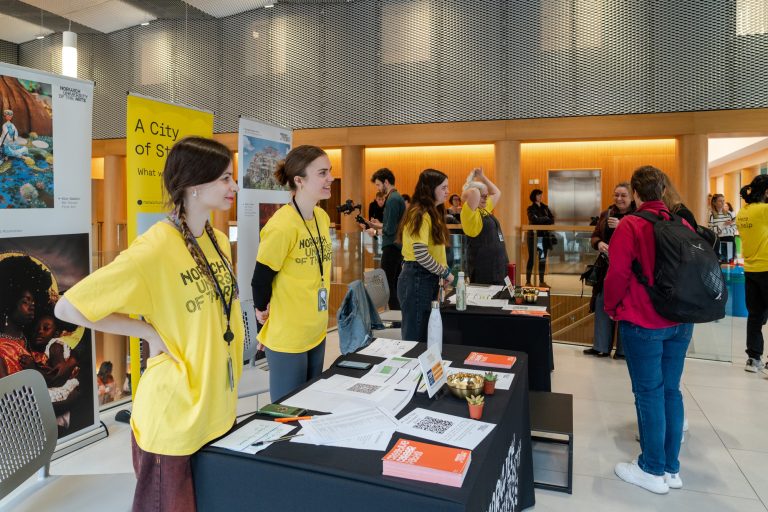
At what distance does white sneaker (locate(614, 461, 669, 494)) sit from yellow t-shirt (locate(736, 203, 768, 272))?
8.55 feet

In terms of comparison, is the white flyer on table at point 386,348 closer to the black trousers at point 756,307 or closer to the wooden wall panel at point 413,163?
the black trousers at point 756,307

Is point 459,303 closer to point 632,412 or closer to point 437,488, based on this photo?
point 632,412

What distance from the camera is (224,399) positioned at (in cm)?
149

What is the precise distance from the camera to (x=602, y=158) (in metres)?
10.2

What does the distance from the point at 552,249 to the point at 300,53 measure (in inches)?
231

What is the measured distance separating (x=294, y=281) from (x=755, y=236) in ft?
13.3

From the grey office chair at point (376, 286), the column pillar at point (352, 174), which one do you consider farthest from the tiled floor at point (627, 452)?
the column pillar at point (352, 174)

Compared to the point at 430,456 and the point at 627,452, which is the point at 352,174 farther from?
the point at 430,456

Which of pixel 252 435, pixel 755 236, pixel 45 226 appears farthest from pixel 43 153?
pixel 755 236

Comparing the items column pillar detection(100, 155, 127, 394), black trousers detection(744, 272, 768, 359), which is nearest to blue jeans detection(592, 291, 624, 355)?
black trousers detection(744, 272, 768, 359)

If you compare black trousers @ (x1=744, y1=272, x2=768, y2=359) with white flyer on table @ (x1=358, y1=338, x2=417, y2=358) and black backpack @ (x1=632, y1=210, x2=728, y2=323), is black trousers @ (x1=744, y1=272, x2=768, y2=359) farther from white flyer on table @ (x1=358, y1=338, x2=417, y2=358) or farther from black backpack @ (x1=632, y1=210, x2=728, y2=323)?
white flyer on table @ (x1=358, y1=338, x2=417, y2=358)

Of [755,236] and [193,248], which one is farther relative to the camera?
[755,236]

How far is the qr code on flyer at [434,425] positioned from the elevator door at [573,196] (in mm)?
9579

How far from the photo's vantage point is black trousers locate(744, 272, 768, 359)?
4473mm
